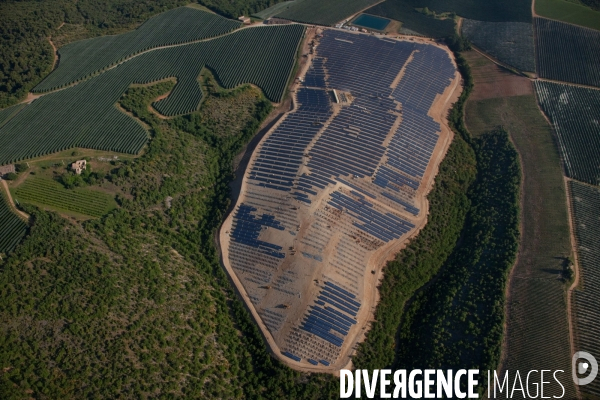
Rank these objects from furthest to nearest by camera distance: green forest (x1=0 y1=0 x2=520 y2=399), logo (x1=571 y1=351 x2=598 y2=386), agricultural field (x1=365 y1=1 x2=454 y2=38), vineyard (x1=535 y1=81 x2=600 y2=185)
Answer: agricultural field (x1=365 y1=1 x2=454 y2=38)
vineyard (x1=535 y1=81 x2=600 y2=185)
logo (x1=571 y1=351 x2=598 y2=386)
green forest (x1=0 y1=0 x2=520 y2=399)

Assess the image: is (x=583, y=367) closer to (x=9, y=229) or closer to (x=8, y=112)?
(x=9, y=229)

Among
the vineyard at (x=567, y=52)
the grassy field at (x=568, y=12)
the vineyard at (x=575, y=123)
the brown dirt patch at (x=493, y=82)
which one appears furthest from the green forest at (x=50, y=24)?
the vineyard at (x=575, y=123)

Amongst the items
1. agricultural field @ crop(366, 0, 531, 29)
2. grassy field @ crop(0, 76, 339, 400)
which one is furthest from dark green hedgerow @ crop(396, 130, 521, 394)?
agricultural field @ crop(366, 0, 531, 29)

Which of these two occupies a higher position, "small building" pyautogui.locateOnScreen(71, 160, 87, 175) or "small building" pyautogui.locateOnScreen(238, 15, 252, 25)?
"small building" pyautogui.locateOnScreen(238, 15, 252, 25)

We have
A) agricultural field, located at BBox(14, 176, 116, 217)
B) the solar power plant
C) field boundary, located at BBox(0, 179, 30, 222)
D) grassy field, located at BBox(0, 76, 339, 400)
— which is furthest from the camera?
agricultural field, located at BBox(14, 176, 116, 217)

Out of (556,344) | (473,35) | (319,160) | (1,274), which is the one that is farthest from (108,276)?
(473,35)

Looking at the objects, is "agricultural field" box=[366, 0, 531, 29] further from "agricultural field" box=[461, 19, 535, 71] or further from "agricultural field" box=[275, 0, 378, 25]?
"agricultural field" box=[275, 0, 378, 25]

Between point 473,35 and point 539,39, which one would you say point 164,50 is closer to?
point 473,35
